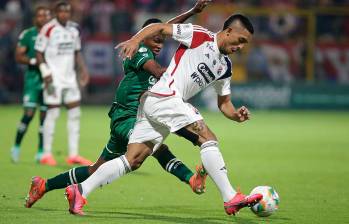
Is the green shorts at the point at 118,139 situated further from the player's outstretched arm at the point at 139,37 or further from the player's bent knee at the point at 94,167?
the player's outstretched arm at the point at 139,37

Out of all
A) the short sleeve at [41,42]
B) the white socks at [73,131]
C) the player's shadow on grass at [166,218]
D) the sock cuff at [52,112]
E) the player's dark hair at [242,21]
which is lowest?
the white socks at [73,131]

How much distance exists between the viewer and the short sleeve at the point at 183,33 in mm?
8109

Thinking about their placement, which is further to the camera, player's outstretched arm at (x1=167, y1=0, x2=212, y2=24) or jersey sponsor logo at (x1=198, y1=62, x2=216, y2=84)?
player's outstretched arm at (x1=167, y1=0, x2=212, y2=24)

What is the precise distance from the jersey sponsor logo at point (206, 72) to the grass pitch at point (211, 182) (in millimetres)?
1397

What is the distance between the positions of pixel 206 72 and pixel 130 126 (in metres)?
1.24

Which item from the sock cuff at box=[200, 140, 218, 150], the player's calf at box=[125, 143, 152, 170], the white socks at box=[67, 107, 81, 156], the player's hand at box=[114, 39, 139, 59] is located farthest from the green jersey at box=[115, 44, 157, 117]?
the white socks at box=[67, 107, 81, 156]

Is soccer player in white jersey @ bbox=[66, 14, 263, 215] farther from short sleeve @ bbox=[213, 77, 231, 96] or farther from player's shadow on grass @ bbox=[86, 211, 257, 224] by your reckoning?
player's shadow on grass @ bbox=[86, 211, 257, 224]

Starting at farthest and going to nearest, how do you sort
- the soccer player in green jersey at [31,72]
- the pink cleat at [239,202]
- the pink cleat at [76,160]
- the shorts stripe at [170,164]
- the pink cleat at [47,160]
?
the soccer player in green jersey at [31,72], the pink cleat at [76,160], the pink cleat at [47,160], the shorts stripe at [170,164], the pink cleat at [239,202]

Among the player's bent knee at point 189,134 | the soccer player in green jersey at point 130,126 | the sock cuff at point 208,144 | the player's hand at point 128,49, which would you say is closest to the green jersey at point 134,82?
the soccer player in green jersey at point 130,126

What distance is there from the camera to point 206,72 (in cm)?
830

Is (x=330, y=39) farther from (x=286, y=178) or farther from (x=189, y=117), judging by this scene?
(x=189, y=117)

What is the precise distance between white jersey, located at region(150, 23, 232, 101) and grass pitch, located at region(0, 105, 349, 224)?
51.3 inches

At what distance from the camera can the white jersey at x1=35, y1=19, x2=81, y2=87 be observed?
44.3 ft

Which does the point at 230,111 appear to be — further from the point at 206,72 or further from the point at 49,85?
the point at 49,85
